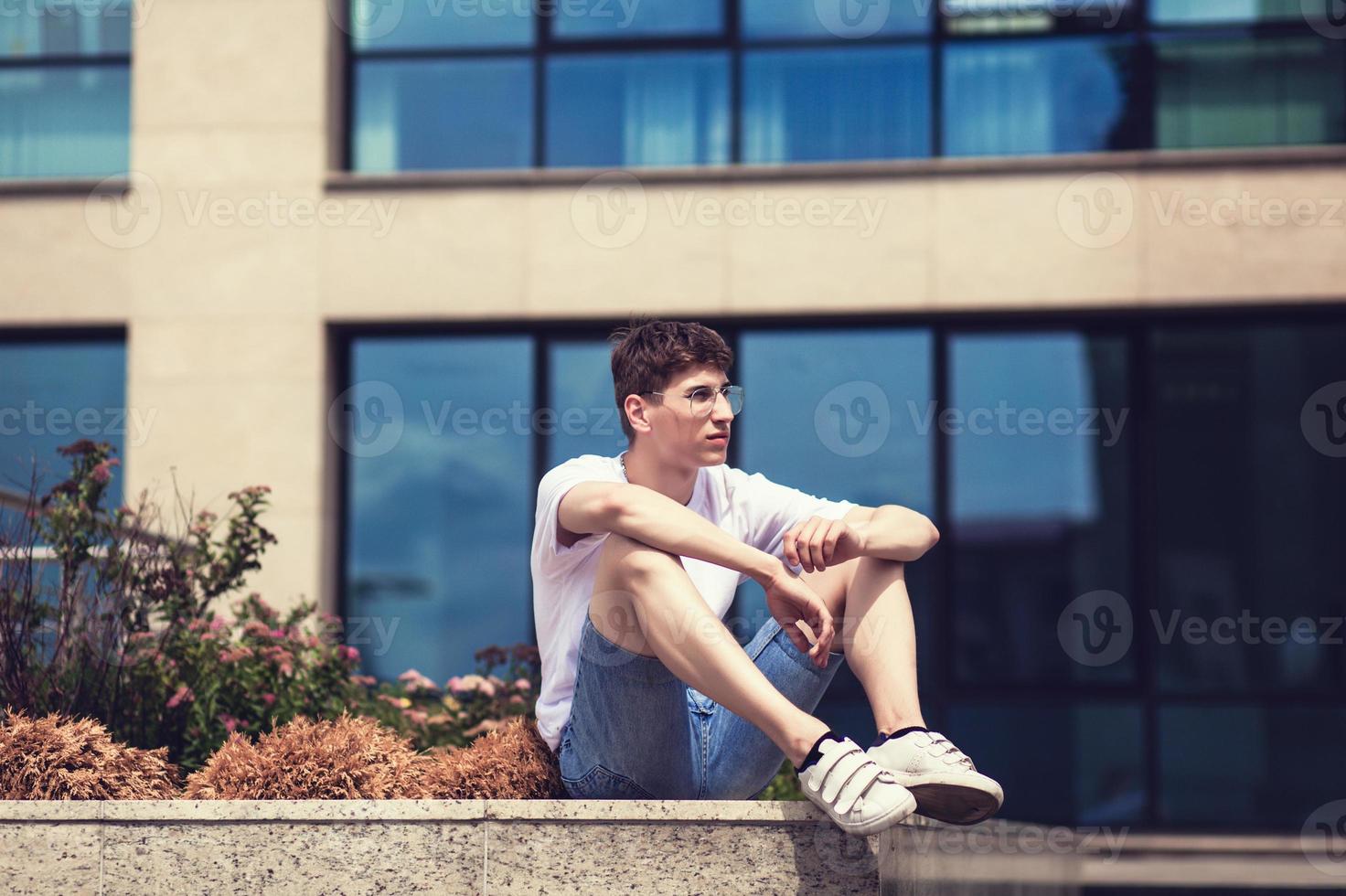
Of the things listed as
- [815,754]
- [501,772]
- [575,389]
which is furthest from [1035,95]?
[815,754]

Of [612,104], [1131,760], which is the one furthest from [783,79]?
[1131,760]

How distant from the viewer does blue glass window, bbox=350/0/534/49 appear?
9.20 m

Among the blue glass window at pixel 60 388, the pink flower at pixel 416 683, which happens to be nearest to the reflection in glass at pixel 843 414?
the pink flower at pixel 416 683

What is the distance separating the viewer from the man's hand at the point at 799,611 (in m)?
3.37

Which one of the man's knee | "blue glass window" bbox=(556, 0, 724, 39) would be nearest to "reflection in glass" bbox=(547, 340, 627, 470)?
"blue glass window" bbox=(556, 0, 724, 39)

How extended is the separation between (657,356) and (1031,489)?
552 centimetres

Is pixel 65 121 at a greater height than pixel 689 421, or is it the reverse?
pixel 65 121

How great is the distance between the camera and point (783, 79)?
898 cm

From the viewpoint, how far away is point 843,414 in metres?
8.85

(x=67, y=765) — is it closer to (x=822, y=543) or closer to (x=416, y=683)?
(x=822, y=543)

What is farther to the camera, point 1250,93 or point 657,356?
point 1250,93

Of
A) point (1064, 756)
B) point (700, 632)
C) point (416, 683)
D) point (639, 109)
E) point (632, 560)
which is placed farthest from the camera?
point (639, 109)

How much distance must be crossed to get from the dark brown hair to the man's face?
0.09ft

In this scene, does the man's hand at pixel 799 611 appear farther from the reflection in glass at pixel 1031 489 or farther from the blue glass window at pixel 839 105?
the blue glass window at pixel 839 105
